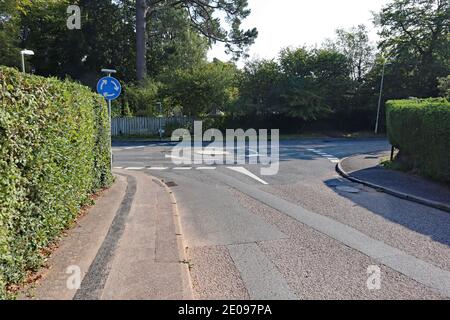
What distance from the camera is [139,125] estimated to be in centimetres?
2673

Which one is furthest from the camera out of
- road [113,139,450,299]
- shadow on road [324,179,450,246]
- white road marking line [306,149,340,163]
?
white road marking line [306,149,340,163]

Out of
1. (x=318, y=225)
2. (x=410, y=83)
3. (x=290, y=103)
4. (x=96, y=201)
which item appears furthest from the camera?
(x=410, y=83)

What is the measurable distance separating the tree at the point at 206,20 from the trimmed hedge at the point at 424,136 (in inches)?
801

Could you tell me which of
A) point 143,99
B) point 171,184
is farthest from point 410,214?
point 143,99

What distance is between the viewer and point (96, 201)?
6.98 m

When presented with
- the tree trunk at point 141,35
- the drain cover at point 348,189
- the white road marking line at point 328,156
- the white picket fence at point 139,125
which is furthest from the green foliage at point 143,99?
the drain cover at point 348,189

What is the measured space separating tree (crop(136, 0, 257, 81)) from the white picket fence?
5269 mm

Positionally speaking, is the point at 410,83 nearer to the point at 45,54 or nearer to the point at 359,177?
the point at 359,177

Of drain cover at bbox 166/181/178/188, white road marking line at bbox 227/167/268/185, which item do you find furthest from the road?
white road marking line at bbox 227/167/268/185

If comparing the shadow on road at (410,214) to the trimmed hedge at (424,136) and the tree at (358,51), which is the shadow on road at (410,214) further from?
the tree at (358,51)

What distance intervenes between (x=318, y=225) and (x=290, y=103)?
22.3 metres

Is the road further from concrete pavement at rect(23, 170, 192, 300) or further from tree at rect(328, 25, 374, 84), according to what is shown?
tree at rect(328, 25, 374, 84)

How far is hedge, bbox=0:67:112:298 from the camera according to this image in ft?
9.86
